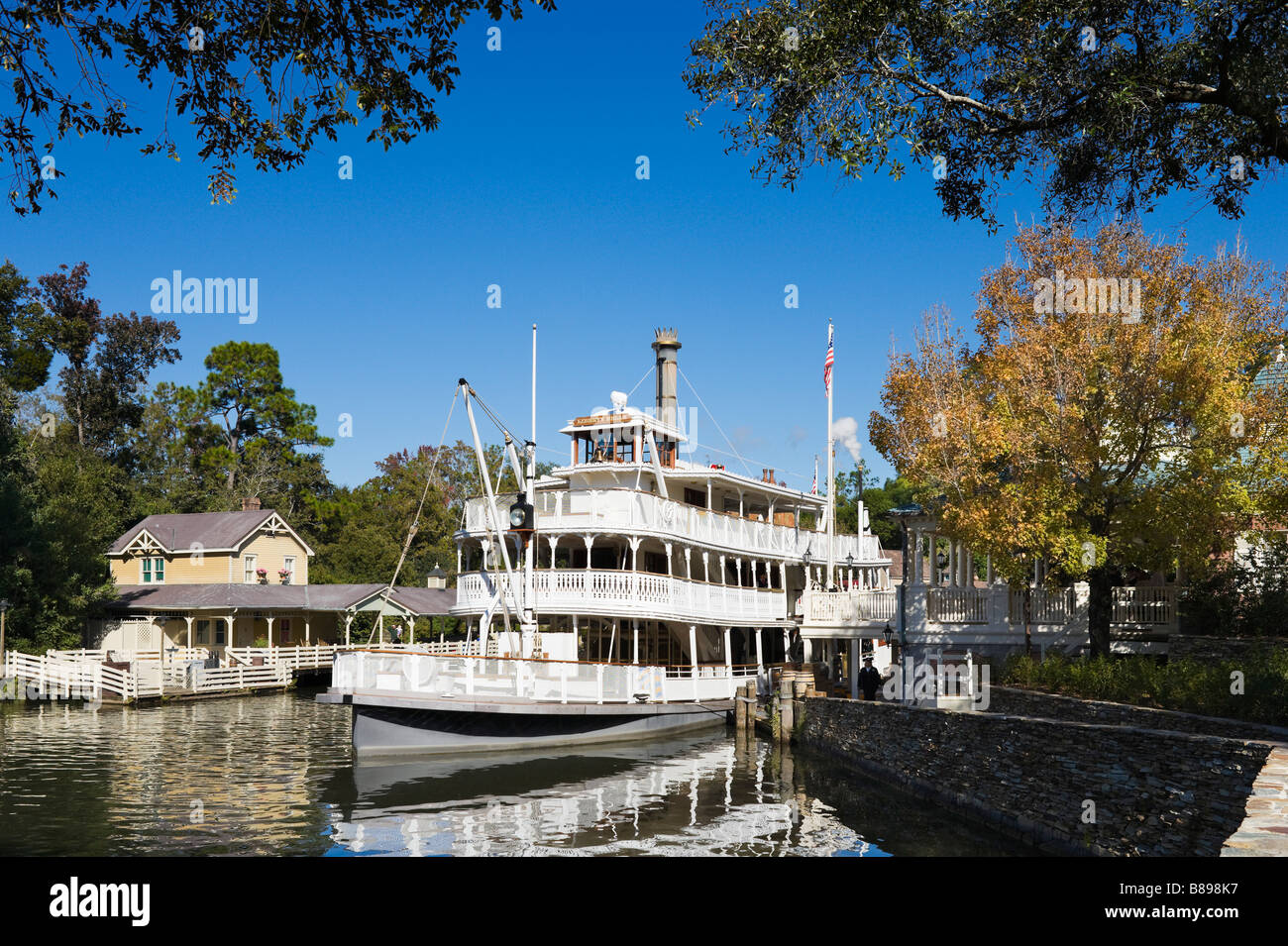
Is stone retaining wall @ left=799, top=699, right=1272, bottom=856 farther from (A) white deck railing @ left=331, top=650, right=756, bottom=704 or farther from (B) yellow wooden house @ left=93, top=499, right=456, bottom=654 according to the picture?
(B) yellow wooden house @ left=93, top=499, right=456, bottom=654

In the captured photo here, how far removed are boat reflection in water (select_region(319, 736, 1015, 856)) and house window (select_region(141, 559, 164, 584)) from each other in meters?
33.4

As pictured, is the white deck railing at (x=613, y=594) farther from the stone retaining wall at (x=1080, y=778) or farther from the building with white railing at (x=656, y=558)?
the stone retaining wall at (x=1080, y=778)

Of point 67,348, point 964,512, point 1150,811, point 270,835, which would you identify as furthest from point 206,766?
point 67,348

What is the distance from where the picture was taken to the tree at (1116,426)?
67.9ft

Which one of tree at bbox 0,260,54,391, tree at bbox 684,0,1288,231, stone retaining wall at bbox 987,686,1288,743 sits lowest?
stone retaining wall at bbox 987,686,1288,743

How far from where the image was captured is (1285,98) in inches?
468

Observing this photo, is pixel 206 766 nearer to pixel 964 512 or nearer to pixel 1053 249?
pixel 964 512

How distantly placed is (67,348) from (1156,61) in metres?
66.5

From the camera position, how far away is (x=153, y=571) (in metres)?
52.4

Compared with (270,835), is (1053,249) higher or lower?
higher

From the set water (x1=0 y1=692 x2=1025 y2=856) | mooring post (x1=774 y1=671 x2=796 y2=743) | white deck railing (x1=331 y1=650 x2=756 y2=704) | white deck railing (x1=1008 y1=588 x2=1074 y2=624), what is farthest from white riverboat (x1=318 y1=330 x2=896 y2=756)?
white deck railing (x1=1008 y1=588 x2=1074 y2=624)

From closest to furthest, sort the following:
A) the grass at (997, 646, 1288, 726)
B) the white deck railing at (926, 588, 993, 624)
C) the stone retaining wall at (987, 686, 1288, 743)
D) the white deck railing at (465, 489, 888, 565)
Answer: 1. the stone retaining wall at (987, 686, 1288, 743)
2. the grass at (997, 646, 1288, 726)
3. the white deck railing at (926, 588, 993, 624)
4. the white deck railing at (465, 489, 888, 565)

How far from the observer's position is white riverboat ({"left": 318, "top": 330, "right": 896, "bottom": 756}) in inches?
976

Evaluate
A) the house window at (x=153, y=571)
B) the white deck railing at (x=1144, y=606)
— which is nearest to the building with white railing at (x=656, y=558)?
the white deck railing at (x=1144, y=606)
